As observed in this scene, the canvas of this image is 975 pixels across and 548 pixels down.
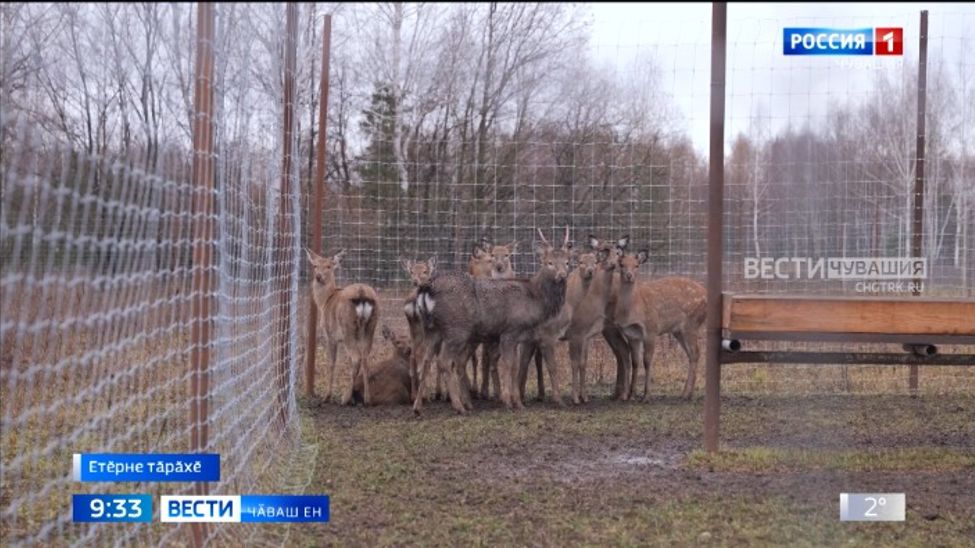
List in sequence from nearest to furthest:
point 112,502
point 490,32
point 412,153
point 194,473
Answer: point 112,502
point 194,473
point 412,153
point 490,32

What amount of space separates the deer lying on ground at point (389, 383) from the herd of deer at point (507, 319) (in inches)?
0.5

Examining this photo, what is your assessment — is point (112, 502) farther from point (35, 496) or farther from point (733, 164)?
point (733, 164)

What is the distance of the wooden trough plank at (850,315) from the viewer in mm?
7586

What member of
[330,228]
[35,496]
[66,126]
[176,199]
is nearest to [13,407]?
[35,496]

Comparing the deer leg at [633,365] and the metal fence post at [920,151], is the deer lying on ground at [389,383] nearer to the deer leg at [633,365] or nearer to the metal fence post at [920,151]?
the deer leg at [633,365]

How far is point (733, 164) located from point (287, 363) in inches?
215

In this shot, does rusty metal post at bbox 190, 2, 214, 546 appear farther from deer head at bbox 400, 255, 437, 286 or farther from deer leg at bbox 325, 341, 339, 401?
deer leg at bbox 325, 341, 339, 401

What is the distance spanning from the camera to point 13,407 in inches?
141

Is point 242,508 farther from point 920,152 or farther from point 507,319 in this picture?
point 920,152

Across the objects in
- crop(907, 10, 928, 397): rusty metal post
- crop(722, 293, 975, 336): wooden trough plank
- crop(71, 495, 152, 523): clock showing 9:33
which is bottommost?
crop(71, 495, 152, 523): clock showing 9:33

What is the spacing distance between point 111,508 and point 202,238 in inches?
46.1

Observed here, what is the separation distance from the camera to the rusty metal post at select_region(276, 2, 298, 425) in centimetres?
791

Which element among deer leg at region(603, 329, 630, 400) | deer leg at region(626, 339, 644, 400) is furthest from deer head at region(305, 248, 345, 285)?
deer leg at region(626, 339, 644, 400)

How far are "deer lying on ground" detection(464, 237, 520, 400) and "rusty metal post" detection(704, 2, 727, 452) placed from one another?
13.5 ft
